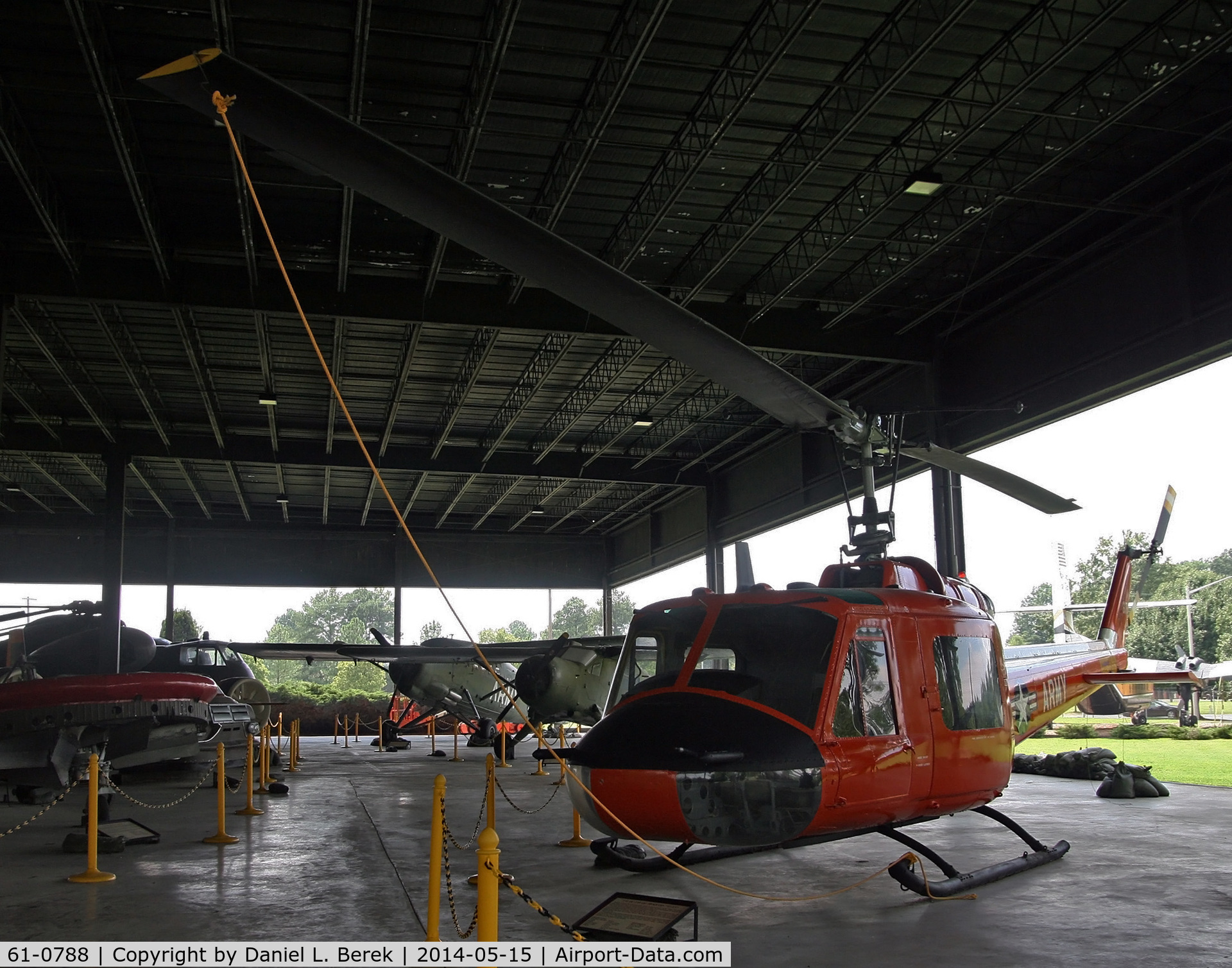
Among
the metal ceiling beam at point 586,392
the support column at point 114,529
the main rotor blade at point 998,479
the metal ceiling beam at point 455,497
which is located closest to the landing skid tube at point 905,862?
the main rotor blade at point 998,479

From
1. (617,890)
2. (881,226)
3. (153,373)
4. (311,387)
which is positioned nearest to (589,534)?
(311,387)

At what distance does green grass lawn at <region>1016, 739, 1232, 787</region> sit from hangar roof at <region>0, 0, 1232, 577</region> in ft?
20.3

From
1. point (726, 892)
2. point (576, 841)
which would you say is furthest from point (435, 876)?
point (576, 841)

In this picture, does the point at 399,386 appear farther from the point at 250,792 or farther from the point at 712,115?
the point at 712,115

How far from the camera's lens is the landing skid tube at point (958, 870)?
643 centimetres

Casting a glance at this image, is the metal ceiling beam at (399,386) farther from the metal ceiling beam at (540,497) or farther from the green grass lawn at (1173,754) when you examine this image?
the green grass lawn at (1173,754)

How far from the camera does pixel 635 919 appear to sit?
16.0 feet

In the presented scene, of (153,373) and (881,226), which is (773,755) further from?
(153,373)

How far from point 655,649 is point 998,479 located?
313 centimetres

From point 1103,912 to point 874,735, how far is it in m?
1.97

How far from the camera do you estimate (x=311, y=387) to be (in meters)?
21.2

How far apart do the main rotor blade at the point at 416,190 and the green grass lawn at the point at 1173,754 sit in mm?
13336

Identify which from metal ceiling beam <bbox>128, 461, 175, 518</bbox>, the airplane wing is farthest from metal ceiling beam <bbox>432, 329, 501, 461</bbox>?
metal ceiling beam <bbox>128, 461, 175, 518</bbox>

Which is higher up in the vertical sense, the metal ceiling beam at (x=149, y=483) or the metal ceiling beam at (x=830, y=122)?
the metal ceiling beam at (x=830, y=122)
